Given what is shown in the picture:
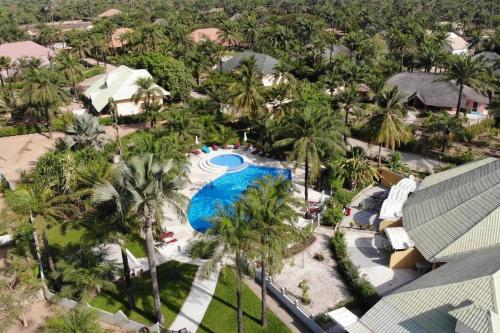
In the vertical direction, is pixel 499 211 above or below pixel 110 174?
below

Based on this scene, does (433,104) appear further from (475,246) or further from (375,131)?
(475,246)

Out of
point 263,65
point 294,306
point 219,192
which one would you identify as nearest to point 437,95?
point 263,65

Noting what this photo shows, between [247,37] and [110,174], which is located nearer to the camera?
[110,174]

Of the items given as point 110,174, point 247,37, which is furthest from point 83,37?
point 110,174

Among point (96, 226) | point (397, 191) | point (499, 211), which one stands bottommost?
point (397, 191)

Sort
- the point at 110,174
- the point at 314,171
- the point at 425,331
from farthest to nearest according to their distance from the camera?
1. the point at 314,171
2. the point at 110,174
3. the point at 425,331
